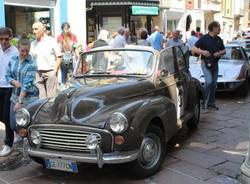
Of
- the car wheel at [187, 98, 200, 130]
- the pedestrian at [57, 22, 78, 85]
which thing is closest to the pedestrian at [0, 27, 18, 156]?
the car wheel at [187, 98, 200, 130]

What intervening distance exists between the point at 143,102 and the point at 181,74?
189 centimetres

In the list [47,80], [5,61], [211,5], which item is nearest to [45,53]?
[47,80]

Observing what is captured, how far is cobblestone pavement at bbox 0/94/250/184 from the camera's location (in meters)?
5.17

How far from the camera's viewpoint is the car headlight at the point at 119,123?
4.70 metres

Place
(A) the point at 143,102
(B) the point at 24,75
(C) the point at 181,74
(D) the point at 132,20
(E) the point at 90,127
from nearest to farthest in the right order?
(E) the point at 90,127, (A) the point at 143,102, (B) the point at 24,75, (C) the point at 181,74, (D) the point at 132,20

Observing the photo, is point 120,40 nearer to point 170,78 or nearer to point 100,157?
point 170,78

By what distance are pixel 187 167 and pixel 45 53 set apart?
3.12 meters

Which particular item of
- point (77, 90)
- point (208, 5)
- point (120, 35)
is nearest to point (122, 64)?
point (77, 90)

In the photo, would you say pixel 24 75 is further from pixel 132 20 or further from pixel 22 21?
pixel 132 20

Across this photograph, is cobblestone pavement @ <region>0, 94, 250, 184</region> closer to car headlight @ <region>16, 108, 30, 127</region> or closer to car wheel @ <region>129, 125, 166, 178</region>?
car wheel @ <region>129, 125, 166, 178</region>

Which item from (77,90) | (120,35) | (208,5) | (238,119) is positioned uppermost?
(208,5)

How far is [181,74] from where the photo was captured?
694cm

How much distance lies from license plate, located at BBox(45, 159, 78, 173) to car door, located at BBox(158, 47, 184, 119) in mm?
1834

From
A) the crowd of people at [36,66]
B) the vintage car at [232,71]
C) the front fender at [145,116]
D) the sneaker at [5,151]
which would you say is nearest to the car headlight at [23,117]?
the crowd of people at [36,66]
